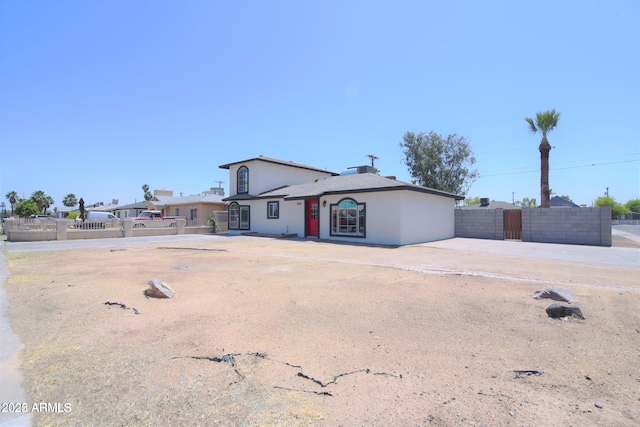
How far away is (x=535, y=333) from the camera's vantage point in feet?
13.9

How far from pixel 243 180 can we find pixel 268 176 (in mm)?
2125

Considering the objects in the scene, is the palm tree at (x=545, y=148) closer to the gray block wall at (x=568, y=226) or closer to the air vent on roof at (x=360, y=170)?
the gray block wall at (x=568, y=226)

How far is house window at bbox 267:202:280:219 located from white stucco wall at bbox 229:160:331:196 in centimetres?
188

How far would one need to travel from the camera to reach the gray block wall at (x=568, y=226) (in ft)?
53.3

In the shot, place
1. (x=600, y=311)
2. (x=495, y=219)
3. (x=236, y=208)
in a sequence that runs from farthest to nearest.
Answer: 1. (x=236, y=208)
2. (x=495, y=219)
3. (x=600, y=311)

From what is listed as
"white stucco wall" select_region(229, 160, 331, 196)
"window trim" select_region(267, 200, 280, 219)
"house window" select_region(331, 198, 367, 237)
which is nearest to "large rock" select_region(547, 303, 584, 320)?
"house window" select_region(331, 198, 367, 237)

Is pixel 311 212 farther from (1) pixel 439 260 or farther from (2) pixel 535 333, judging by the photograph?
(2) pixel 535 333

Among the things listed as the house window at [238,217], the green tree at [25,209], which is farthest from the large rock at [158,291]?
the green tree at [25,209]

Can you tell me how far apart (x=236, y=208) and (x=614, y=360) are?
80.6 ft

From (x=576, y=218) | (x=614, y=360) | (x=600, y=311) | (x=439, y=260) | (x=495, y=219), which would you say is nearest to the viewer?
(x=614, y=360)

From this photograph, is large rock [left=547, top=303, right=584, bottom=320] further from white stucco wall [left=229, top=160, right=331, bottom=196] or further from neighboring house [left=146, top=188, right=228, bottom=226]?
neighboring house [left=146, top=188, right=228, bottom=226]

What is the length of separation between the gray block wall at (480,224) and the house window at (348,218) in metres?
8.29

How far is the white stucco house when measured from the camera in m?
16.5

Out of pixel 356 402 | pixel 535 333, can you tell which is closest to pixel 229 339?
pixel 356 402
